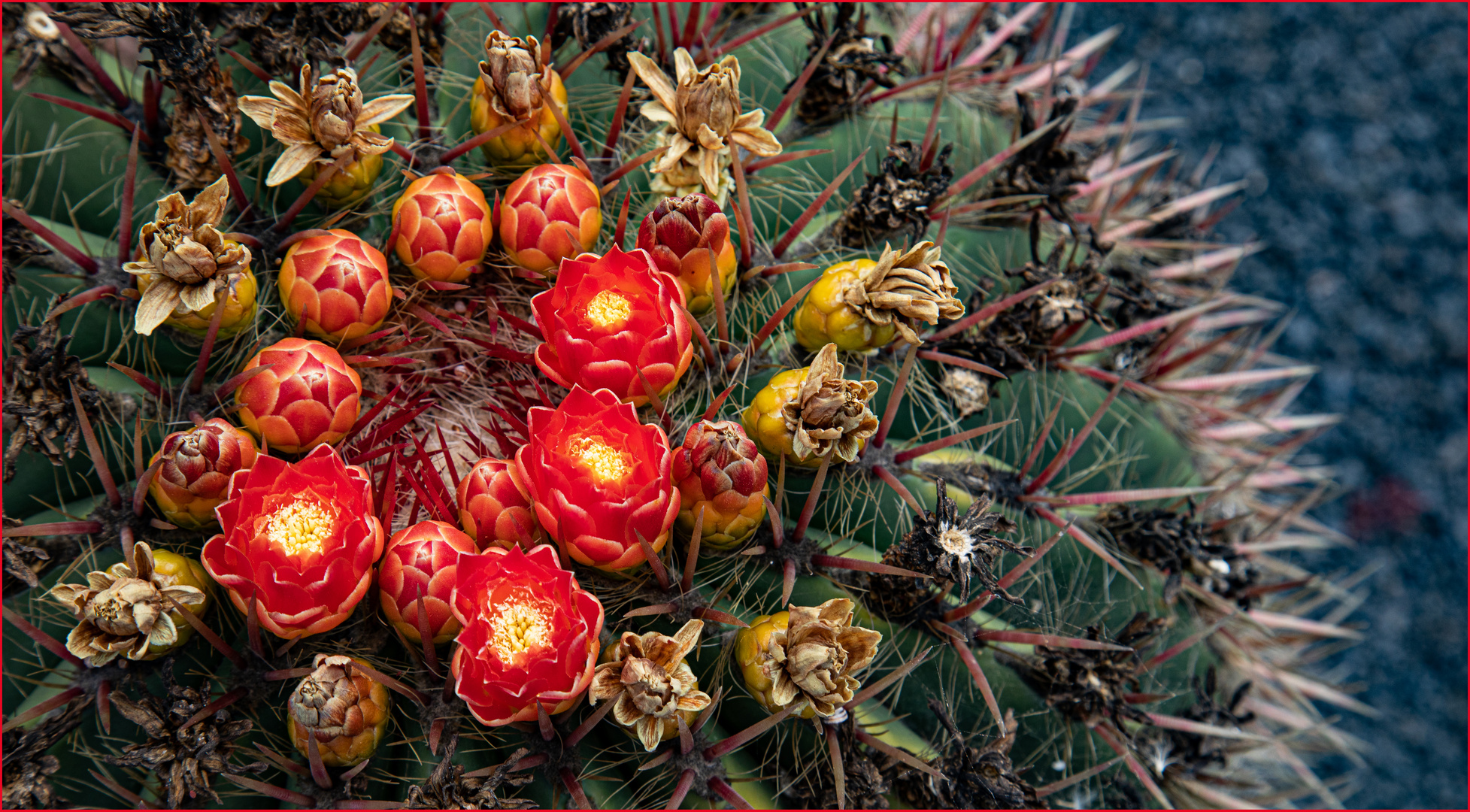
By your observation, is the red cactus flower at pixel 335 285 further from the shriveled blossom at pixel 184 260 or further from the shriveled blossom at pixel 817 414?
the shriveled blossom at pixel 817 414

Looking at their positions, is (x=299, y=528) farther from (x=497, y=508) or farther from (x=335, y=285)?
(x=335, y=285)

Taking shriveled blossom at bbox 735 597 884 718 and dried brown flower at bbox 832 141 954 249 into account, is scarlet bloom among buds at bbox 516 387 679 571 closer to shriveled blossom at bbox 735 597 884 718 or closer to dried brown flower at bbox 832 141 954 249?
shriveled blossom at bbox 735 597 884 718

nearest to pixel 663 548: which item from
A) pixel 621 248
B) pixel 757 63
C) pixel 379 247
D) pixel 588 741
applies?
pixel 588 741

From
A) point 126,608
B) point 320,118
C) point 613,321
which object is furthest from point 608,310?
point 126,608

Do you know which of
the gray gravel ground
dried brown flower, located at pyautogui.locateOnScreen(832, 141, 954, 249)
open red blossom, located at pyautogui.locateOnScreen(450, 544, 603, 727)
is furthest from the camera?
the gray gravel ground

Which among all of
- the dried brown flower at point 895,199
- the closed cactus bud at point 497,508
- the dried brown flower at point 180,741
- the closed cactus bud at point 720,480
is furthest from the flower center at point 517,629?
the dried brown flower at point 895,199

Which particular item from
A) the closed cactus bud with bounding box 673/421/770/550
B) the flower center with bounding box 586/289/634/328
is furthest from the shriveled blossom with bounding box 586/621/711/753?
the flower center with bounding box 586/289/634/328

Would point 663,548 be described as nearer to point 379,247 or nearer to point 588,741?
point 588,741
